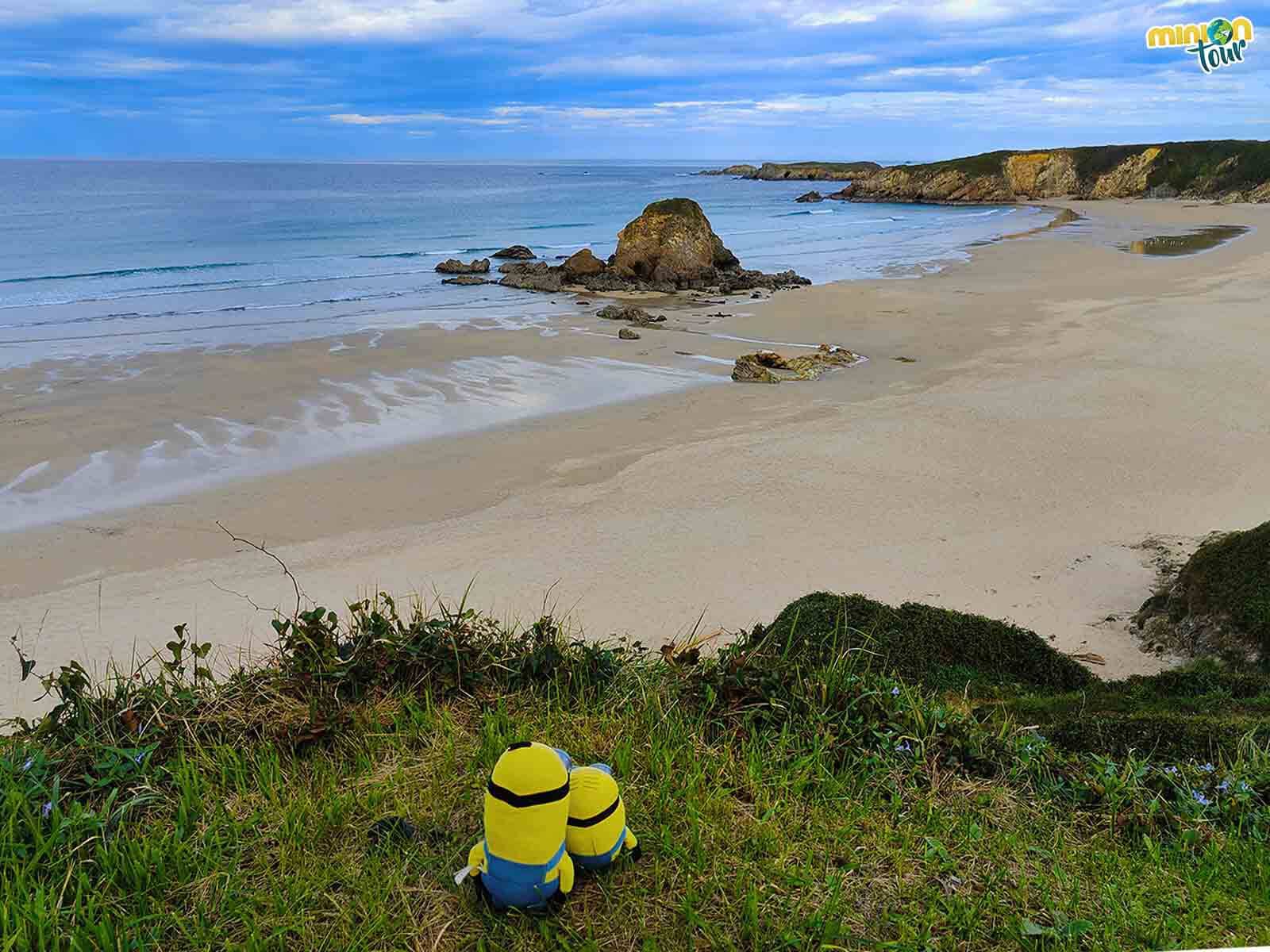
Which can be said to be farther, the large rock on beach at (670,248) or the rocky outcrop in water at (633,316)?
the large rock on beach at (670,248)

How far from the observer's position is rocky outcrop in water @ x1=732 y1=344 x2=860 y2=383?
14242mm

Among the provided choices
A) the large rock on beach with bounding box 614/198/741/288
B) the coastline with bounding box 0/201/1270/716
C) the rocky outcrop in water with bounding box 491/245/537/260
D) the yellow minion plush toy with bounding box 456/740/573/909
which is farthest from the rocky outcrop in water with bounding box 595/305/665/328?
the yellow minion plush toy with bounding box 456/740/573/909

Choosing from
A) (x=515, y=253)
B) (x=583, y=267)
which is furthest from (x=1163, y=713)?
(x=515, y=253)

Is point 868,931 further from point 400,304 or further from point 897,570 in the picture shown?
point 400,304

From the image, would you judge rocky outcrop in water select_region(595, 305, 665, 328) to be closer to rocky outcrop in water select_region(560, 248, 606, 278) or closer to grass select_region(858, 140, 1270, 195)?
rocky outcrop in water select_region(560, 248, 606, 278)

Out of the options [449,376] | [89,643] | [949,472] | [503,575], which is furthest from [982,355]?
[89,643]

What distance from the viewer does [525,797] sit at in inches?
93.4

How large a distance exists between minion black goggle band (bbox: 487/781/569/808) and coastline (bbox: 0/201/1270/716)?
377 cm

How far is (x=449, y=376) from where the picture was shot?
1473 cm

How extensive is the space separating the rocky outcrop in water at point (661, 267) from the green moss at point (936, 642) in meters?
21.7

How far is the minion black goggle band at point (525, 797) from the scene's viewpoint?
2373mm

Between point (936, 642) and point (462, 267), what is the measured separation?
91.1 ft

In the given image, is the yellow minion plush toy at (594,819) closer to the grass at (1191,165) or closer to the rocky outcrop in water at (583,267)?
the rocky outcrop in water at (583,267)

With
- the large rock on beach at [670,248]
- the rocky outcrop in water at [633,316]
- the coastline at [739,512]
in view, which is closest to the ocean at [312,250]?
the rocky outcrop in water at [633,316]
